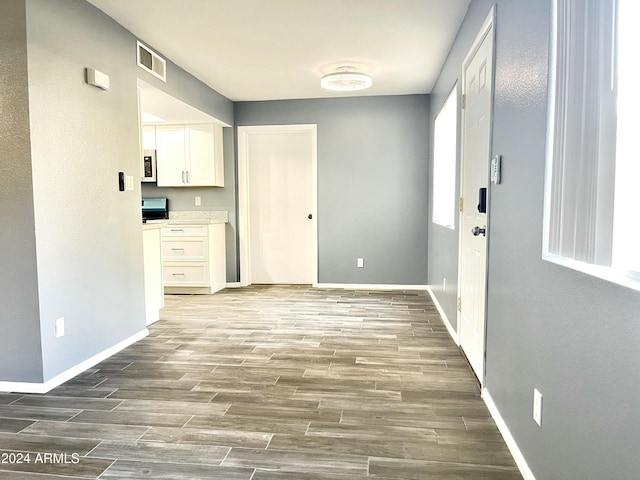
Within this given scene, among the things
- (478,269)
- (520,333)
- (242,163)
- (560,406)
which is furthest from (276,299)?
(560,406)

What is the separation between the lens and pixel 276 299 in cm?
494

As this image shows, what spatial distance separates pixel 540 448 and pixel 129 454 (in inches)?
63.6

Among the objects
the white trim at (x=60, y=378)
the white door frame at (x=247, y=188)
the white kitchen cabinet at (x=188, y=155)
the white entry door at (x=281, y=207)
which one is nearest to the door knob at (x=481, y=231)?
the white trim at (x=60, y=378)

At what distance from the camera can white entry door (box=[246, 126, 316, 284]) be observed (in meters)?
5.80

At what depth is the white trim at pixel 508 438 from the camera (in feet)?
5.30

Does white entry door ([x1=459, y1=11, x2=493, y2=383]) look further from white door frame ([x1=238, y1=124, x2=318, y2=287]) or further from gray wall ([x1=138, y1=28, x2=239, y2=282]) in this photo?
gray wall ([x1=138, y1=28, x2=239, y2=282])

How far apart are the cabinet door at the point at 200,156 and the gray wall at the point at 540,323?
147 inches

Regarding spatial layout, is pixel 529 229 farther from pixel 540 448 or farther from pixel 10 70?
pixel 10 70

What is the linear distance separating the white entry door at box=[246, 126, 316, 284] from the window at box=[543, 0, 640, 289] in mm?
4482

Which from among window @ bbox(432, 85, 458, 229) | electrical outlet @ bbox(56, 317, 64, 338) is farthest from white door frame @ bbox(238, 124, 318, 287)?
electrical outlet @ bbox(56, 317, 64, 338)

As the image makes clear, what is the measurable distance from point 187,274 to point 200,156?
4.90 ft

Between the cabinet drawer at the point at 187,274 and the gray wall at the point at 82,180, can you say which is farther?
the cabinet drawer at the point at 187,274

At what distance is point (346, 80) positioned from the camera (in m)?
4.25

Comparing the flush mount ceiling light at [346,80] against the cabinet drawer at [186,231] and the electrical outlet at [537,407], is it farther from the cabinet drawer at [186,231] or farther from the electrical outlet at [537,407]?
the electrical outlet at [537,407]
